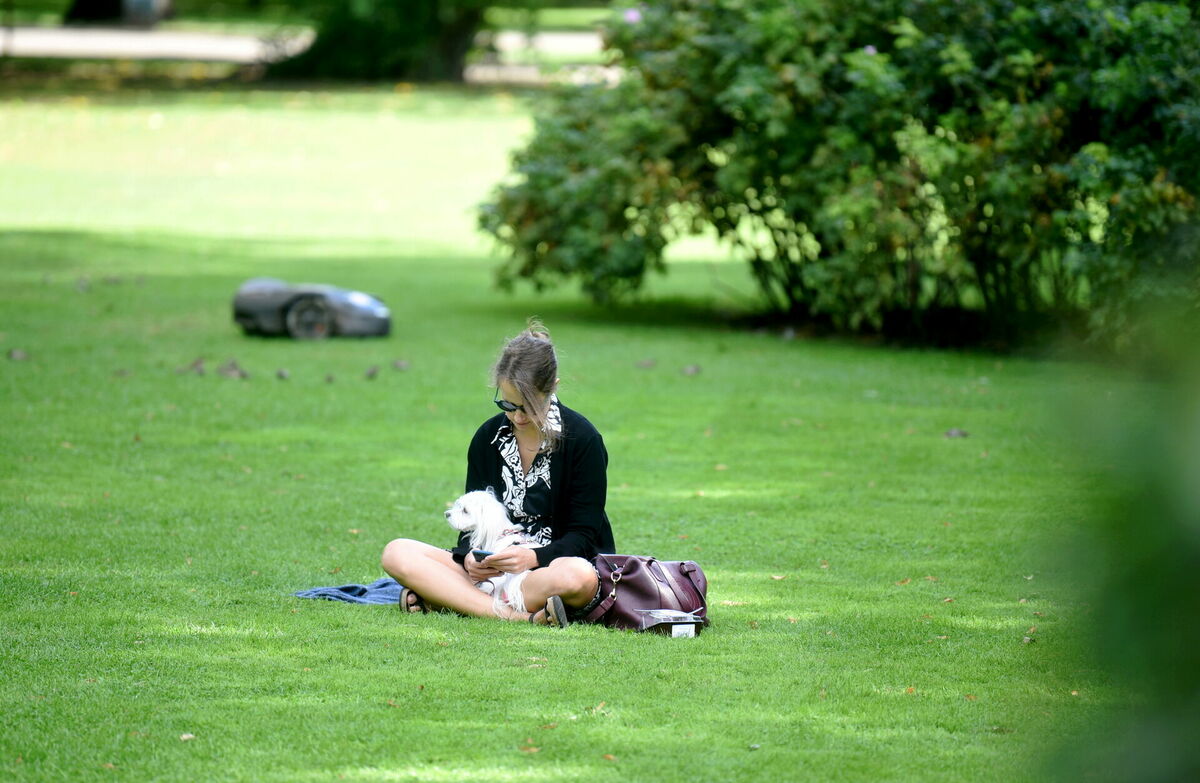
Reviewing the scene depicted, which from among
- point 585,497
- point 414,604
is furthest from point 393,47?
point 585,497

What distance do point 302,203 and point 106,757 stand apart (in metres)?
20.3

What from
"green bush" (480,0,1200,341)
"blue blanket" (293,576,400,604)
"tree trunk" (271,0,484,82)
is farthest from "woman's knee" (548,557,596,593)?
"tree trunk" (271,0,484,82)

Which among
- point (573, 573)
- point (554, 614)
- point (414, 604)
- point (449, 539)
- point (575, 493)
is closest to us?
point (573, 573)

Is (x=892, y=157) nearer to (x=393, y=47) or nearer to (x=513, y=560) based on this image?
(x=513, y=560)

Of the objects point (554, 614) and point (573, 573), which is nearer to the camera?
point (573, 573)

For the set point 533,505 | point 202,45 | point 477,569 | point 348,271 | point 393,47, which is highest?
point 393,47

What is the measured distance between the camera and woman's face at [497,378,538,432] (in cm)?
553

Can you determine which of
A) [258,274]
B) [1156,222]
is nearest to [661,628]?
[1156,222]

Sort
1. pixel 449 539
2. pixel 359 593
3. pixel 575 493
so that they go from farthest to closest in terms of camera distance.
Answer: pixel 449 539, pixel 359 593, pixel 575 493

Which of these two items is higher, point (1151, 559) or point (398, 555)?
point (1151, 559)

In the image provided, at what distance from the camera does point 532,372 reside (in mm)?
5520

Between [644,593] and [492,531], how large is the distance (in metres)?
0.65

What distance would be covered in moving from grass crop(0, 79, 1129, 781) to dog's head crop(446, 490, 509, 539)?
15.0 inches

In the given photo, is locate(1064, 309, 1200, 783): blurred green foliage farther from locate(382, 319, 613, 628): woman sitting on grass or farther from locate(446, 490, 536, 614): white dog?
locate(446, 490, 536, 614): white dog
